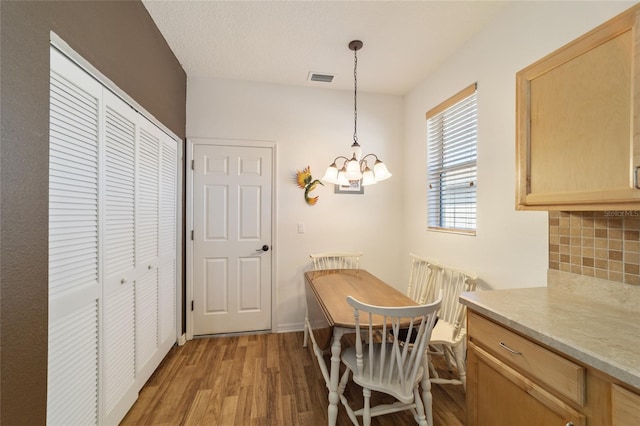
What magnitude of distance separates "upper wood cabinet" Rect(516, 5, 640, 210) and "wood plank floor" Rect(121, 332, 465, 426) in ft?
5.05

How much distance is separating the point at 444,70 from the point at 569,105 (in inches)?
62.3

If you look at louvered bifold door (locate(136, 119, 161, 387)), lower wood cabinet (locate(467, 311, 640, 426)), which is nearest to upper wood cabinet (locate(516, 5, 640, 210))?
lower wood cabinet (locate(467, 311, 640, 426))

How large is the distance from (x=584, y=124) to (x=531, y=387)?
1.06m

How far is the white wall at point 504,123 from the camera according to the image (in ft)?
4.92

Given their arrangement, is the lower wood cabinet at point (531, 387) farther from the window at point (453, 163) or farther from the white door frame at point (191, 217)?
the white door frame at point (191, 217)

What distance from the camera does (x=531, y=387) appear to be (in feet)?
3.23

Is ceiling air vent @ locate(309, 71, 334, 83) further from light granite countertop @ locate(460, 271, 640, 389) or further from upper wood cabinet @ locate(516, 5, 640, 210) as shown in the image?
light granite countertop @ locate(460, 271, 640, 389)

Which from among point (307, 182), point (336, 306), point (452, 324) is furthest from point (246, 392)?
point (307, 182)

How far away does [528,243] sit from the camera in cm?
165

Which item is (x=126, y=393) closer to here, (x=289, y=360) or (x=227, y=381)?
(x=227, y=381)

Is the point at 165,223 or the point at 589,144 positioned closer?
the point at 589,144

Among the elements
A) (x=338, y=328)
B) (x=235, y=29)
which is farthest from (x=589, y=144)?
(x=235, y=29)

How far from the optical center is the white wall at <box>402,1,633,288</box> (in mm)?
1500

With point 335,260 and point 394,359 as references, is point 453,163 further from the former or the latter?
point 394,359
